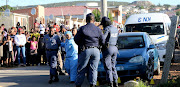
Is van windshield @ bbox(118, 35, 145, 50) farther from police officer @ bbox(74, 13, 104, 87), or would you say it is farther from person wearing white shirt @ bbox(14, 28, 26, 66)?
person wearing white shirt @ bbox(14, 28, 26, 66)

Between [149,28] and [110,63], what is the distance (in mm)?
7649

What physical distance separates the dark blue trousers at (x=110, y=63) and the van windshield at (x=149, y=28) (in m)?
7.02

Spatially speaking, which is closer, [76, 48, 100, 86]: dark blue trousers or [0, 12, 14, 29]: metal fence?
[76, 48, 100, 86]: dark blue trousers

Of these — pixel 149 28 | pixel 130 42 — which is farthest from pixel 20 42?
pixel 130 42

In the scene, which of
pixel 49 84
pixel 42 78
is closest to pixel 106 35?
pixel 49 84

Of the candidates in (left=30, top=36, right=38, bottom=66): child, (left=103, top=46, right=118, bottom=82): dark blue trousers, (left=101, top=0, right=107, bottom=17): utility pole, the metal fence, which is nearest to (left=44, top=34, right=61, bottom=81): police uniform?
(left=103, top=46, right=118, bottom=82): dark blue trousers

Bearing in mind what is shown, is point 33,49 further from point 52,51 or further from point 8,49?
point 52,51

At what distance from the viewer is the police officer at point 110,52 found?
32.3ft

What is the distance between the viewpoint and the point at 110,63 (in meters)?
9.93

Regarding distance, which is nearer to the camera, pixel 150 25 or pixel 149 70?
pixel 149 70

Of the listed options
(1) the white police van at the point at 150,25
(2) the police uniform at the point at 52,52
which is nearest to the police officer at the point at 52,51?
(2) the police uniform at the point at 52,52

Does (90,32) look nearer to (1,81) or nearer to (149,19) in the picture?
(1,81)

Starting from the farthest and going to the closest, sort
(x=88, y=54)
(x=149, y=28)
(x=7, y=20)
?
(x=7, y=20)
(x=149, y=28)
(x=88, y=54)

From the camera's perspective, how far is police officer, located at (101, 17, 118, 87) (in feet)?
32.3
